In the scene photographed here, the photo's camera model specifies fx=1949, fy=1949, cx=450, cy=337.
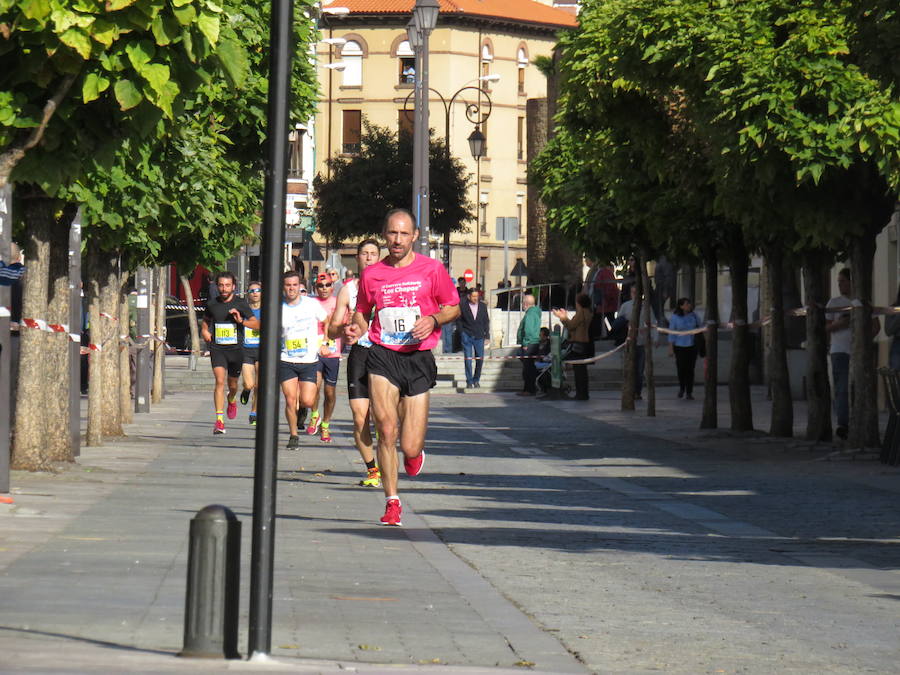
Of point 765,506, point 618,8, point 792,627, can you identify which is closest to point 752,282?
point 618,8

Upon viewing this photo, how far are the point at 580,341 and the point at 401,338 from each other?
2524cm

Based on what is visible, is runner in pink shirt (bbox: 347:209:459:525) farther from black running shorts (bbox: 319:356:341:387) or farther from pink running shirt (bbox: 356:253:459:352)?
black running shorts (bbox: 319:356:341:387)

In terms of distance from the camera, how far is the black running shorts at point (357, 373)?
14.9m

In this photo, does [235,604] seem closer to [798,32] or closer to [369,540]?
[369,540]

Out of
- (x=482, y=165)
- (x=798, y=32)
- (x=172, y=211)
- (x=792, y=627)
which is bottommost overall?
(x=792, y=627)

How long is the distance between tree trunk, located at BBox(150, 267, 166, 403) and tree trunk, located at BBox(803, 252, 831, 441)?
1406 cm

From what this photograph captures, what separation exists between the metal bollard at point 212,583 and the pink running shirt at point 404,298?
5.91 meters

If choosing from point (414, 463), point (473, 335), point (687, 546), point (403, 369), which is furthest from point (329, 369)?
point (473, 335)

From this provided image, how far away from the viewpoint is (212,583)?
645 centimetres

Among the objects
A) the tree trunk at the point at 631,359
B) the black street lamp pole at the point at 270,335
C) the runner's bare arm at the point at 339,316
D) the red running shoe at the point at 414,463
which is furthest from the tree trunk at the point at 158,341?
the black street lamp pole at the point at 270,335

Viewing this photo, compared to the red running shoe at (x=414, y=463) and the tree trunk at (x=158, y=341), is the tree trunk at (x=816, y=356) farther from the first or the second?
the tree trunk at (x=158, y=341)

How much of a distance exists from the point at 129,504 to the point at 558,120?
12.2 meters

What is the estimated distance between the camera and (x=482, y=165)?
108 meters

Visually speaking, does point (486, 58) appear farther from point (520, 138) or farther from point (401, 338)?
point (401, 338)
